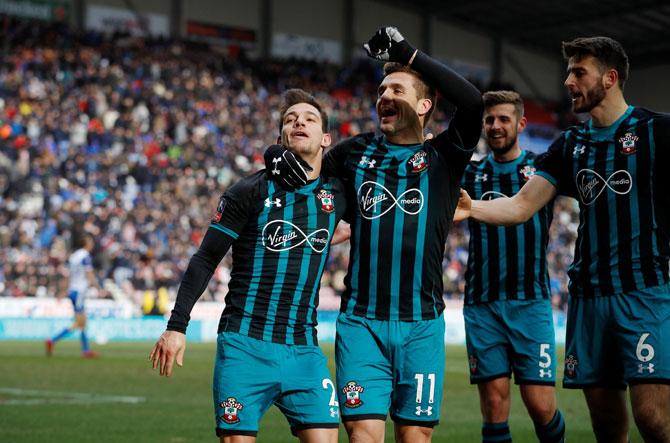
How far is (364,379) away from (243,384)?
624mm

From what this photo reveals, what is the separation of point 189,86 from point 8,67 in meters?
A: 6.13

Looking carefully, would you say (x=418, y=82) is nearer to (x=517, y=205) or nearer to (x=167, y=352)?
(x=517, y=205)

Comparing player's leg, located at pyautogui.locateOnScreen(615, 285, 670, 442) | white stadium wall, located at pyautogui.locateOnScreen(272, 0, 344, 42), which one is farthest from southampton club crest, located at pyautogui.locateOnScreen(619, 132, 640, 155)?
white stadium wall, located at pyautogui.locateOnScreen(272, 0, 344, 42)

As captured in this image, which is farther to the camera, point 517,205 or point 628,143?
point 517,205

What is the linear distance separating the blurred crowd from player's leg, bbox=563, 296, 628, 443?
21336mm

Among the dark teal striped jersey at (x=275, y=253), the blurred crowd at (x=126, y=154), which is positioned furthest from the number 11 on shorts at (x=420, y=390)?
the blurred crowd at (x=126, y=154)

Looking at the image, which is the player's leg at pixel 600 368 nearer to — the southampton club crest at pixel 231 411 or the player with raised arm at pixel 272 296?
the player with raised arm at pixel 272 296

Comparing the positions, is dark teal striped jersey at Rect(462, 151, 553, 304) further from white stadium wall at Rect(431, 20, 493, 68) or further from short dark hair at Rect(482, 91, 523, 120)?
white stadium wall at Rect(431, 20, 493, 68)

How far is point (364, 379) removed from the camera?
219 inches

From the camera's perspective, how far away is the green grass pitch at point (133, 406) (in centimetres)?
1011

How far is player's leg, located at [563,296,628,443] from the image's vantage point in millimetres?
5859

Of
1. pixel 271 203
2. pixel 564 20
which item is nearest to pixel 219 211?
pixel 271 203

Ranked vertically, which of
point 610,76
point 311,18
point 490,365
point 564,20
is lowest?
point 490,365

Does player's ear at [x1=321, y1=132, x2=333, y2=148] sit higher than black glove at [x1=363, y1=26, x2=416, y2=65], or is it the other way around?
black glove at [x1=363, y1=26, x2=416, y2=65]
